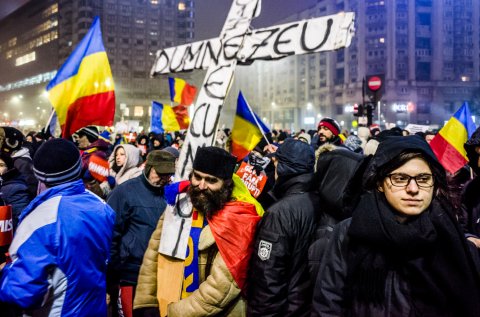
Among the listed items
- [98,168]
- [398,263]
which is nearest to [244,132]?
[98,168]

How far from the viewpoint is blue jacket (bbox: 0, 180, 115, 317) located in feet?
8.02

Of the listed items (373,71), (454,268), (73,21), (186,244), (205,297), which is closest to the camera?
(454,268)

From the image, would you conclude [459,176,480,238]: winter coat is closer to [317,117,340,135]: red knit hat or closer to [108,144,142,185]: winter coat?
[317,117,340,135]: red knit hat

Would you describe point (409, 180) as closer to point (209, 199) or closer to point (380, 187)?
point (380, 187)

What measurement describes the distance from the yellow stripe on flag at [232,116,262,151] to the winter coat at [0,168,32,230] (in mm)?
2813

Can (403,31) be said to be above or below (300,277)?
above

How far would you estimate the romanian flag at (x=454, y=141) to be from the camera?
6.77m

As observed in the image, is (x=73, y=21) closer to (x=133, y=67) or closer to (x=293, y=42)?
Result: (x=133, y=67)

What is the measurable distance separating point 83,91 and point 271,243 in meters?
3.47

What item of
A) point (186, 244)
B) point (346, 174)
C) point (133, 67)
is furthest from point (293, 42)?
point (133, 67)

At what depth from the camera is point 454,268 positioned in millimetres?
2020

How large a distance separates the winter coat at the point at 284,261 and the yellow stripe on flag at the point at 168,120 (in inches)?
395

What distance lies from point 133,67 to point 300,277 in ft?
343

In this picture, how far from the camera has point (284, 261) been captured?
9.35 ft
